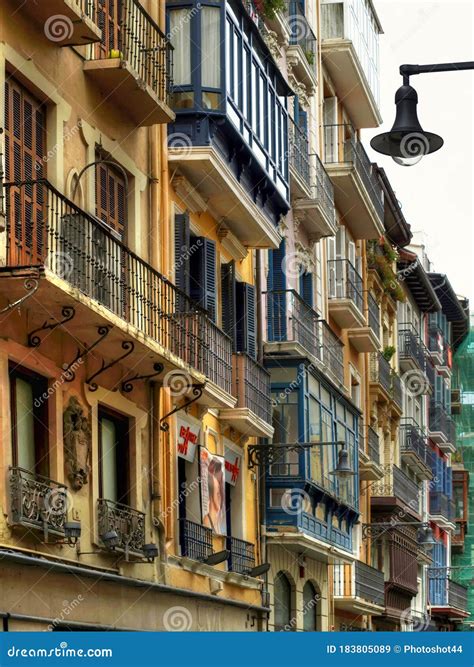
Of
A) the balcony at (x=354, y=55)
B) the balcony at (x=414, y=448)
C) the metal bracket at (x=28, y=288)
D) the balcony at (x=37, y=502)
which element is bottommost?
the balcony at (x=37, y=502)

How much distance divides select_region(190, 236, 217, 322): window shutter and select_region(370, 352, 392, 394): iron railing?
19.6 m

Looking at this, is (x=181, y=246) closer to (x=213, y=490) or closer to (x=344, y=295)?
(x=213, y=490)

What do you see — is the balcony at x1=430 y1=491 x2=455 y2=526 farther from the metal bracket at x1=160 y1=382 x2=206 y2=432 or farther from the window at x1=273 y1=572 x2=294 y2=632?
the metal bracket at x1=160 y1=382 x2=206 y2=432

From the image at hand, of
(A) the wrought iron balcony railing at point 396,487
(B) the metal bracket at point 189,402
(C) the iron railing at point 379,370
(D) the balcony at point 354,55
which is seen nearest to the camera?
(B) the metal bracket at point 189,402

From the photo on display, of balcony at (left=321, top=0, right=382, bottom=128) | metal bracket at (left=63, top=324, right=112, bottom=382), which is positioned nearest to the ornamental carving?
metal bracket at (left=63, top=324, right=112, bottom=382)

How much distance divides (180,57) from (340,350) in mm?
12680

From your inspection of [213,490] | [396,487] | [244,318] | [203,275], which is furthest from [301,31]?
[396,487]

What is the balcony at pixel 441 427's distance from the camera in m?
60.6

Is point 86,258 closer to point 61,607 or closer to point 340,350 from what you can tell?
point 61,607

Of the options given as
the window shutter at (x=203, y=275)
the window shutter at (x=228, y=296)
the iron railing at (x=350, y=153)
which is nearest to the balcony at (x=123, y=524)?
the window shutter at (x=203, y=275)

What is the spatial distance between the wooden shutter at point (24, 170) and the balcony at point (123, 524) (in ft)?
12.2

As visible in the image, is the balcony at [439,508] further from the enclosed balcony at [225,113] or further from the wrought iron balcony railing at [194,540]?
the wrought iron balcony railing at [194,540]

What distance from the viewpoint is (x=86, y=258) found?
61.9ft

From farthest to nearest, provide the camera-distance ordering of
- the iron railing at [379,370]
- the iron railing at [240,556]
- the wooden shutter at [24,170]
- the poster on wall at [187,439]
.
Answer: the iron railing at [379,370]
the iron railing at [240,556]
the poster on wall at [187,439]
the wooden shutter at [24,170]
